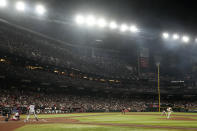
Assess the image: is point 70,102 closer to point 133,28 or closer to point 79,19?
point 79,19

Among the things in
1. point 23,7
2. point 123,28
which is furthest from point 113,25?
point 23,7

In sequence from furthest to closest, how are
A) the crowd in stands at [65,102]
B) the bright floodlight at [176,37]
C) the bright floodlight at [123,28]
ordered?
the bright floodlight at [176,37], the bright floodlight at [123,28], the crowd in stands at [65,102]

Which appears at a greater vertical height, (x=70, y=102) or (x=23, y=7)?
(x=23, y=7)

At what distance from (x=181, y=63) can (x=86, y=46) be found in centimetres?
3328

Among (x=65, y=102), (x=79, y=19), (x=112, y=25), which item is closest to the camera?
(x=79, y=19)

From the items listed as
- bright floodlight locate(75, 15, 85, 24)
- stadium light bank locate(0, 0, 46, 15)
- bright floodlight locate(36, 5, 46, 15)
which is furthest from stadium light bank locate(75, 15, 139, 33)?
stadium light bank locate(0, 0, 46, 15)

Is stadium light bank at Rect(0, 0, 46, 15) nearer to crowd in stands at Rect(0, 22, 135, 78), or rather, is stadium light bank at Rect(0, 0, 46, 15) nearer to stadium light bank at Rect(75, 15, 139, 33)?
stadium light bank at Rect(75, 15, 139, 33)

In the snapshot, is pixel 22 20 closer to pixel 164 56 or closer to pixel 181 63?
pixel 164 56

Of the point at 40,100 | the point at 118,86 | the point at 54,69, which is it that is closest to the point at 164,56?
the point at 118,86

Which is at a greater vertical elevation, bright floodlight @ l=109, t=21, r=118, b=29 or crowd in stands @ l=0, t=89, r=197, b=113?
bright floodlight @ l=109, t=21, r=118, b=29

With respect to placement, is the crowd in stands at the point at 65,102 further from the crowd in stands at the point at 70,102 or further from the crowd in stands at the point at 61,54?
the crowd in stands at the point at 61,54

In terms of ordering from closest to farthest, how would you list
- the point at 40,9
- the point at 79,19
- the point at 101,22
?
the point at 40,9 < the point at 79,19 < the point at 101,22

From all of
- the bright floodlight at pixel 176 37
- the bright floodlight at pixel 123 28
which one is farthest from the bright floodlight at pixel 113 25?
the bright floodlight at pixel 176 37

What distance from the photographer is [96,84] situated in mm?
61625
